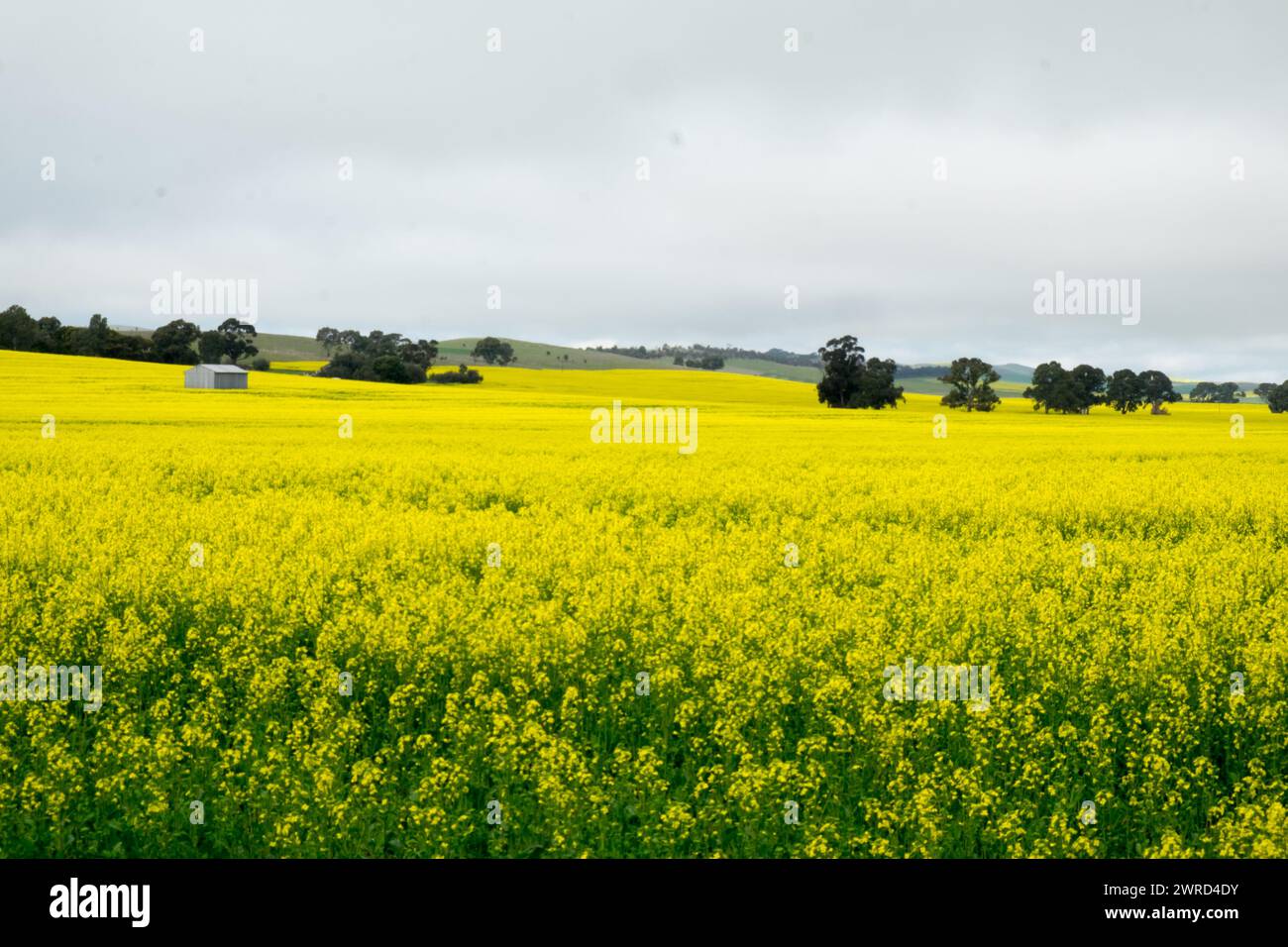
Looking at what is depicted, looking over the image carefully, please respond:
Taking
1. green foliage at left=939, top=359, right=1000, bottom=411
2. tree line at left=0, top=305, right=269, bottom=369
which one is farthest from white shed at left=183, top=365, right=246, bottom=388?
green foliage at left=939, top=359, right=1000, bottom=411

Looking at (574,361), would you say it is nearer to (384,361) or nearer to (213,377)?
(384,361)

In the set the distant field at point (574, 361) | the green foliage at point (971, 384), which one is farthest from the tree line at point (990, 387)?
the distant field at point (574, 361)

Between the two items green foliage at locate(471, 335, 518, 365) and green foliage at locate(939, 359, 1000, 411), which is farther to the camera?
green foliage at locate(471, 335, 518, 365)

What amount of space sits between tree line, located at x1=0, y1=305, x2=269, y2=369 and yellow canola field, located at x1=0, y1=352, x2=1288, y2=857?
93240 millimetres

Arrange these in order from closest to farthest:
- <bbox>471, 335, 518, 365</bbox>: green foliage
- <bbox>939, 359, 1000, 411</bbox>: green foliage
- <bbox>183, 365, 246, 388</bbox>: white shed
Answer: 1. <bbox>183, 365, 246, 388</bbox>: white shed
2. <bbox>939, 359, 1000, 411</bbox>: green foliage
3. <bbox>471, 335, 518, 365</bbox>: green foliage

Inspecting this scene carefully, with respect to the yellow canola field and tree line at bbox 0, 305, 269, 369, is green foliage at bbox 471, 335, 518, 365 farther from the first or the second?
the yellow canola field

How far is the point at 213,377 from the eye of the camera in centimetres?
6334

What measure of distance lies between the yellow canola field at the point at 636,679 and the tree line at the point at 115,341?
93240mm

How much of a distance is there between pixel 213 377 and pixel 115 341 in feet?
143

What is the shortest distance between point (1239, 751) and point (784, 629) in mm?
3445

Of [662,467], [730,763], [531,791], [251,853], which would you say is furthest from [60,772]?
[662,467]

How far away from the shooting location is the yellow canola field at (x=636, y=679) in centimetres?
548

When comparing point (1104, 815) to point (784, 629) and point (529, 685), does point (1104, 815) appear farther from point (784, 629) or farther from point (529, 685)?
point (529, 685)

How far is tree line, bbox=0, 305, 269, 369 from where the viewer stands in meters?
96.8
